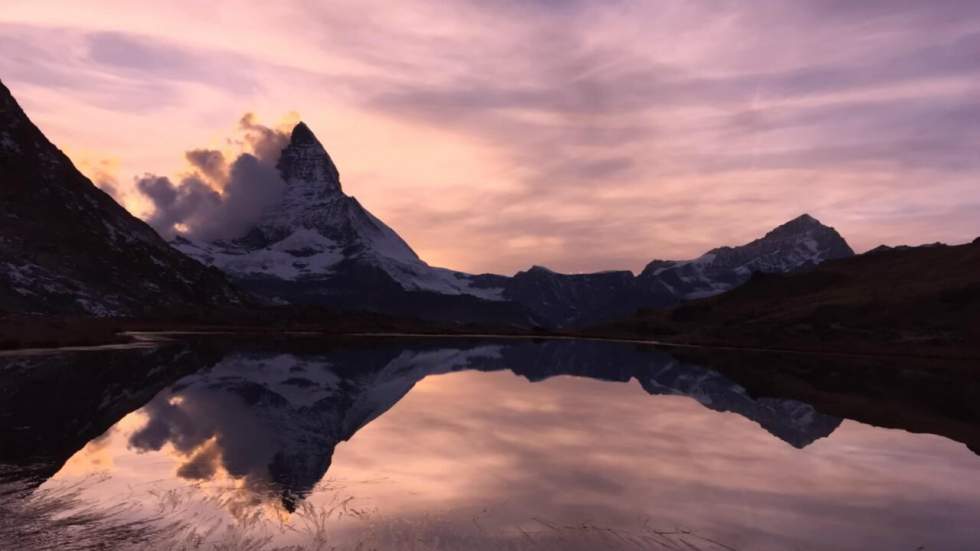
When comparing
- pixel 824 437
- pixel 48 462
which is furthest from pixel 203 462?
pixel 824 437

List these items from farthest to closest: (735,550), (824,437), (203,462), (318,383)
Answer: (318,383)
(824,437)
(203,462)
(735,550)

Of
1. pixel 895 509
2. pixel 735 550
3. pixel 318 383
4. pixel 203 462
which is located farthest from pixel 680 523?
pixel 318 383

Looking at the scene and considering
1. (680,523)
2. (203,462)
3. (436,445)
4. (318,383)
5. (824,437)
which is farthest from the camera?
(318,383)

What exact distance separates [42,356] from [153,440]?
55.4 m

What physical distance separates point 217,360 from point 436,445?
5909 centimetres

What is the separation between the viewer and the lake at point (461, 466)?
2128cm

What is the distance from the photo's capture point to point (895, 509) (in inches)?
1101

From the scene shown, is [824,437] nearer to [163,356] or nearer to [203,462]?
[203,462]

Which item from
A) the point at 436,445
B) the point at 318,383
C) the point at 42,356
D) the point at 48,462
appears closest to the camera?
the point at 48,462

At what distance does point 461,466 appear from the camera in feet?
104

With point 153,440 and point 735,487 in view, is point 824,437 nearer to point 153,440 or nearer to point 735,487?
point 735,487

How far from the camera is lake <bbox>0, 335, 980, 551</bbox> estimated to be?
21.3 metres

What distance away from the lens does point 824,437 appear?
1795 inches

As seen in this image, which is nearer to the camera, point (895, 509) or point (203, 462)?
point (895, 509)
